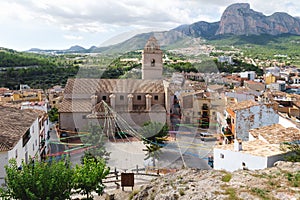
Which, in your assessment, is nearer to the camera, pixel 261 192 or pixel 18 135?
pixel 261 192

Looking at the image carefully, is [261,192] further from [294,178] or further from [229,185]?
[294,178]

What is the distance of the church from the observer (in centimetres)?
2466

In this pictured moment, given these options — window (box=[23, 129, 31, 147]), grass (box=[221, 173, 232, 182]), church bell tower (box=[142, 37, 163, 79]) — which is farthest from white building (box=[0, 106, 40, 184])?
church bell tower (box=[142, 37, 163, 79])

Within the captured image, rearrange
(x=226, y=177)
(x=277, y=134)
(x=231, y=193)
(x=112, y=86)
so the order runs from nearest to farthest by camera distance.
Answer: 1. (x=231, y=193)
2. (x=226, y=177)
3. (x=277, y=134)
4. (x=112, y=86)

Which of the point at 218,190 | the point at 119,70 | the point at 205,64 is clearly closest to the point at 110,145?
the point at 119,70

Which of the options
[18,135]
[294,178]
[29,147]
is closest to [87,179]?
[18,135]

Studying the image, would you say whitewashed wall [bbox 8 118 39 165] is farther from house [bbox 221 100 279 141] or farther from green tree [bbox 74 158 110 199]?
house [bbox 221 100 279 141]

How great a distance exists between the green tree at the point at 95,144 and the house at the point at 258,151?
7505 mm

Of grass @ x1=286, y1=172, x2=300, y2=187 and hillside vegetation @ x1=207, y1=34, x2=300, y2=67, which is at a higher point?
hillside vegetation @ x1=207, y1=34, x2=300, y2=67

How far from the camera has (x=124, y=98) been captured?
2619 centimetres

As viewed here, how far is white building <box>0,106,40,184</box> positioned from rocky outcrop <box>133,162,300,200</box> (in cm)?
681

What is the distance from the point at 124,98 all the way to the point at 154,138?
23.7 ft

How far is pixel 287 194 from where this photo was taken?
6945mm

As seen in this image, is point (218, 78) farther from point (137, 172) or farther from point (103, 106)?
point (137, 172)
